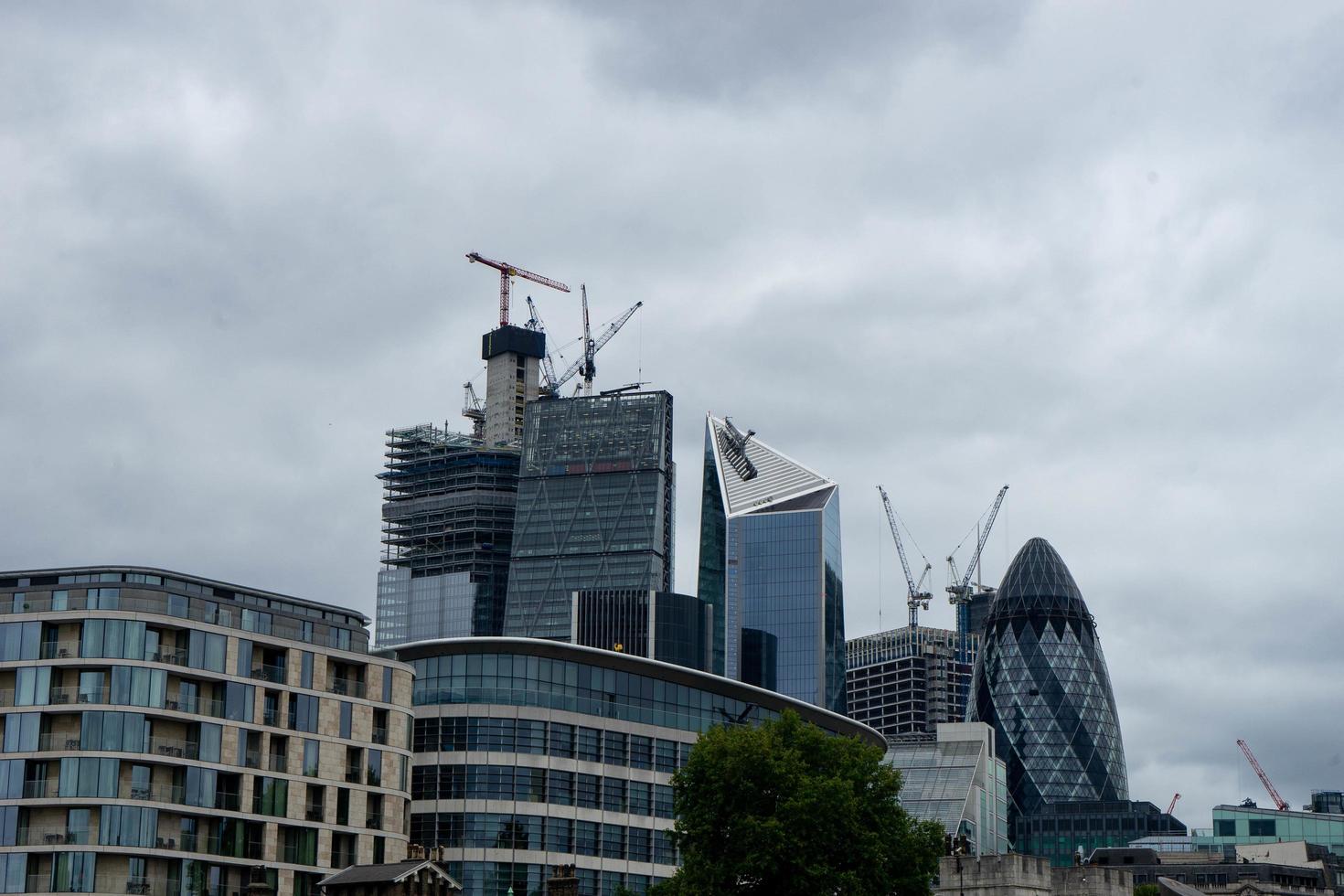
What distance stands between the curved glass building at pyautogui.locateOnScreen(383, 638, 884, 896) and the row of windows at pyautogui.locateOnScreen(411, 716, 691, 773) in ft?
0.26

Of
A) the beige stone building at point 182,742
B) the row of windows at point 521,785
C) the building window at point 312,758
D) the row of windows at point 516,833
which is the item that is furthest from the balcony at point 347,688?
the row of windows at point 516,833

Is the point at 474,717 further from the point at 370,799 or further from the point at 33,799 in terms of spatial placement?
the point at 33,799

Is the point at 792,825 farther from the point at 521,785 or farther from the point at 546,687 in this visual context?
the point at 546,687

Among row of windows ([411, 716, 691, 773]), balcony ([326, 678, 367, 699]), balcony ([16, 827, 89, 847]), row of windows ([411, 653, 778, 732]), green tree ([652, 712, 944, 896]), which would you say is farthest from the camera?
row of windows ([411, 653, 778, 732])

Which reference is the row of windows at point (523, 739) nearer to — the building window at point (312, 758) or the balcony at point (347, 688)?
the balcony at point (347, 688)

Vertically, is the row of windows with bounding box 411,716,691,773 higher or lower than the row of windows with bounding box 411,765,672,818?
higher

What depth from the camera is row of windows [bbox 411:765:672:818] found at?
122375mm

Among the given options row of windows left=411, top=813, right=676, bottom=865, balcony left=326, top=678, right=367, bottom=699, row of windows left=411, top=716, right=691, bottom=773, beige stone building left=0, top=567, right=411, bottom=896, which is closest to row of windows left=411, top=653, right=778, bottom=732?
row of windows left=411, top=716, right=691, bottom=773

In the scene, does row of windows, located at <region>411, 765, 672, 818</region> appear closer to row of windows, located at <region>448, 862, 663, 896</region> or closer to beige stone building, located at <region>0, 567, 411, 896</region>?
beige stone building, located at <region>0, 567, 411, 896</region>

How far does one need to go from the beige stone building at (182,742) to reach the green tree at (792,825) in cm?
2339

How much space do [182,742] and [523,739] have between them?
21.9 meters

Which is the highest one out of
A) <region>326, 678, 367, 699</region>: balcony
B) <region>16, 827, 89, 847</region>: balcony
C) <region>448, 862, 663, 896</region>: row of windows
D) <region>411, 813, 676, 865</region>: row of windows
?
<region>326, 678, 367, 699</region>: balcony

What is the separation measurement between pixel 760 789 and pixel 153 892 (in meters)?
34.6

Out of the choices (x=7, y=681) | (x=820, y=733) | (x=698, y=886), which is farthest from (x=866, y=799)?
(x=7, y=681)
